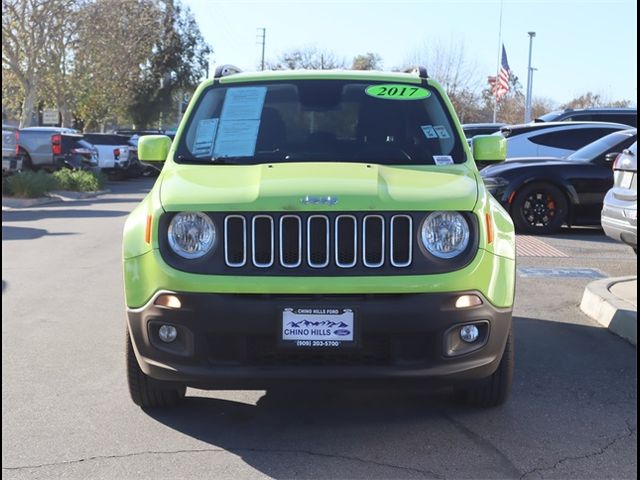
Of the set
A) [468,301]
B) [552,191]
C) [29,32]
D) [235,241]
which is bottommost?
[552,191]

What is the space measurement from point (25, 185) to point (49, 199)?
0.68 metres

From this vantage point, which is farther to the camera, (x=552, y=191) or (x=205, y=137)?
(x=552, y=191)

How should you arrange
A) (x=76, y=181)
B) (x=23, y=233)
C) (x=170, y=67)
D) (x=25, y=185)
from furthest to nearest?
(x=170, y=67) → (x=76, y=181) → (x=25, y=185) → (x=23, y=233)

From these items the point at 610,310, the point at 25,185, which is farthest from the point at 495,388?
the point at 25,185

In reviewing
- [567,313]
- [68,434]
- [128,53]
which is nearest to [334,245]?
[68,434]

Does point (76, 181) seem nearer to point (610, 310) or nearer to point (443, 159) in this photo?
point (610, 310)

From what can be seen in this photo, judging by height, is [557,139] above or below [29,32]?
below

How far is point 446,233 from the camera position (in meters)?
4.29

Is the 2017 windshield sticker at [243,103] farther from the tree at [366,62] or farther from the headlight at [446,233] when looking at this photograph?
the tree at [366,62]

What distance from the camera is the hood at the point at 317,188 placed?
4219mm

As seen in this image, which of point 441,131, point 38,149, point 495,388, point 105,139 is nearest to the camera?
point 495,388

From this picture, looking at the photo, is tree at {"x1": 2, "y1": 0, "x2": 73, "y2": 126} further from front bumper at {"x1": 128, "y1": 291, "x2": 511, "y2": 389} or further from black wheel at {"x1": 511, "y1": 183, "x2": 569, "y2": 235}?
front bumper at {"x1": 128, "y1": 291, "x2": 511, "y2": 389}

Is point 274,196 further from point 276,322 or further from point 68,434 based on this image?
point 68,434

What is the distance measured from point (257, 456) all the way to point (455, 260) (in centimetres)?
132
